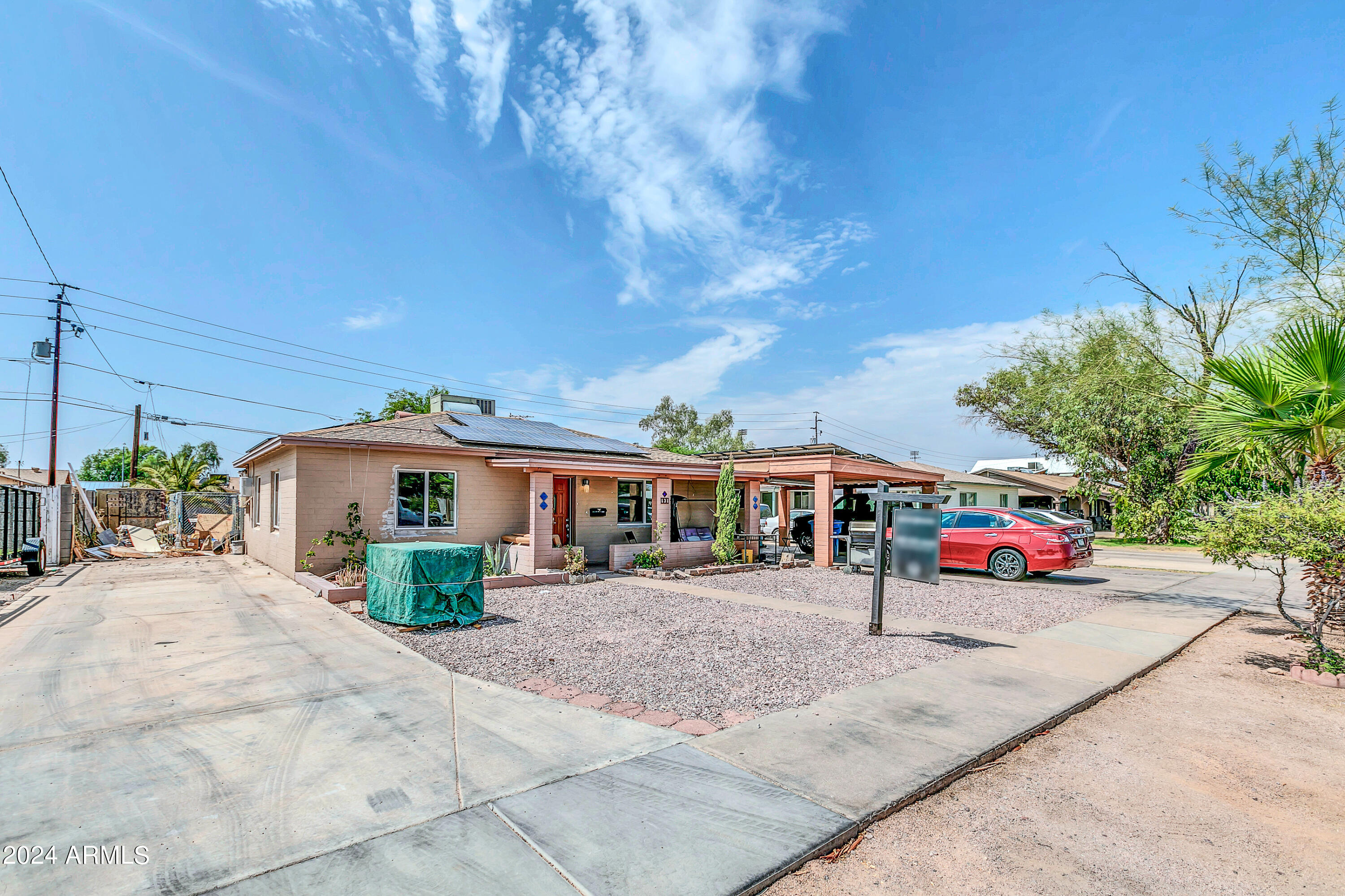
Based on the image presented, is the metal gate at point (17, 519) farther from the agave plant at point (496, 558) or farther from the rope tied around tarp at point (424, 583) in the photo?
the rope tied around tarp at point (424, 583)

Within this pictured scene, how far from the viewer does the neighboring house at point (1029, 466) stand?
42406mm

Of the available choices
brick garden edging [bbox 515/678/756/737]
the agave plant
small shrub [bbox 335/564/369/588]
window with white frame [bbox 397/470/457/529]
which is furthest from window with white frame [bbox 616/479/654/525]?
brick garden edging [bbox 515/678/756/737]

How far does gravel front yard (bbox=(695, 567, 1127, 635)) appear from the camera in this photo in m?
8.88

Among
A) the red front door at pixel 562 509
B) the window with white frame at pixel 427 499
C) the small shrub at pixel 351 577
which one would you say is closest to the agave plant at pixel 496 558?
the window with white frame at pixel 427 499

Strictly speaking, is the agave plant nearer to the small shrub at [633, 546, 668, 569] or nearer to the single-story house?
the single-story house

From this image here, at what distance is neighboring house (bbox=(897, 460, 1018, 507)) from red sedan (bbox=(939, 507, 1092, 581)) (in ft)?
57.8

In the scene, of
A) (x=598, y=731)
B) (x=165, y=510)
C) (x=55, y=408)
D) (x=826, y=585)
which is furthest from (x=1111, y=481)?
(x=55, y=408)

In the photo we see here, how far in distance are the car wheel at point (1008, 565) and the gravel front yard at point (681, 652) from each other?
6.51 meters

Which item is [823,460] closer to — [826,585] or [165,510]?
[826,585]

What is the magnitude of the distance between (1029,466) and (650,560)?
45853 millimetres

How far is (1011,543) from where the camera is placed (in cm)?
1285

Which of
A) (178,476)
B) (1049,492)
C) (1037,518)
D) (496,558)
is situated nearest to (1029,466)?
(1049,492)

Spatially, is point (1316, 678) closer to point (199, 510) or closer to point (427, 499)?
point (427, 499)

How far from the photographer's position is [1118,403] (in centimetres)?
2388
